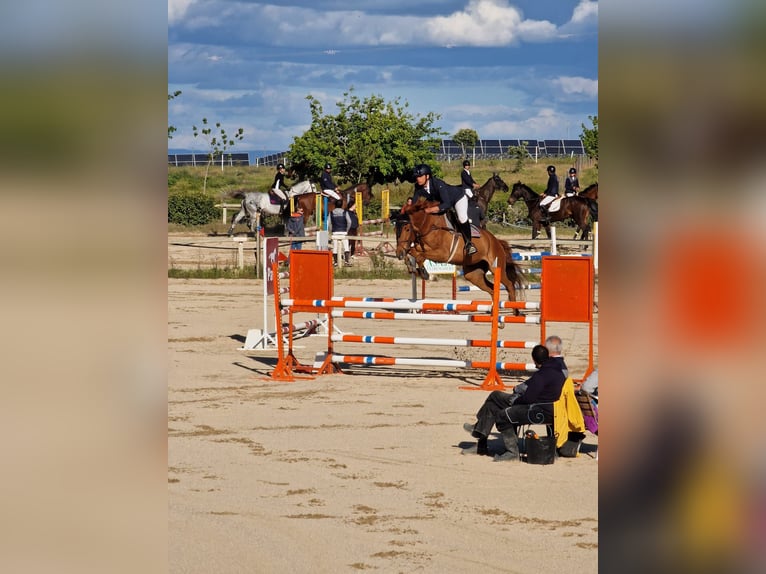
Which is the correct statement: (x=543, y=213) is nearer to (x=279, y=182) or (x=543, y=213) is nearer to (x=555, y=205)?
(x=555, y=205)

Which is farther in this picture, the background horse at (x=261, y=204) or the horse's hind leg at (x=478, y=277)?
the background horse at (x=261, y=204)

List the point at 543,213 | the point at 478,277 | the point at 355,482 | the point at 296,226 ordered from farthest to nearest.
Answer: the point at 543,213
the point at 296,226
the point at 478,277
the point at 355,482

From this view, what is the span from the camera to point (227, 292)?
21.2 metres

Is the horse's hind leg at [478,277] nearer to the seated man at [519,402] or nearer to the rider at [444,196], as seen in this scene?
the rider at [444,196]

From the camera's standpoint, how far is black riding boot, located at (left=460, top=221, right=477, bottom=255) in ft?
47.3

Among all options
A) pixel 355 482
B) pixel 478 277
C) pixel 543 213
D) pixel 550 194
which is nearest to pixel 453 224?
pixel 478 277

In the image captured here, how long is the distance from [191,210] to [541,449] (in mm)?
31894

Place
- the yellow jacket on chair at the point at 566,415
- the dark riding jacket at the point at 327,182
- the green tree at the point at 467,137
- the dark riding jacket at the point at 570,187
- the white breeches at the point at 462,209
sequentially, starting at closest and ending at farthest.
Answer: the yellow jacket on chair at the point at 566,415 < the white breeches at the point at 462,209 < the dark riding jacket at the point at 570,187 < the dark riding jacket at the point at 327,182 < the green tree at the point at 467,137

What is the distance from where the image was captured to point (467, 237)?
14.5 metres

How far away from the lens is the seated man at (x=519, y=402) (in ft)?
26.7

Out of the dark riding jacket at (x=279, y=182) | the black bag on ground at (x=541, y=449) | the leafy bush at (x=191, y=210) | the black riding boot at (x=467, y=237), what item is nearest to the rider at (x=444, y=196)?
the black riding boot at (x=467, y=237)
